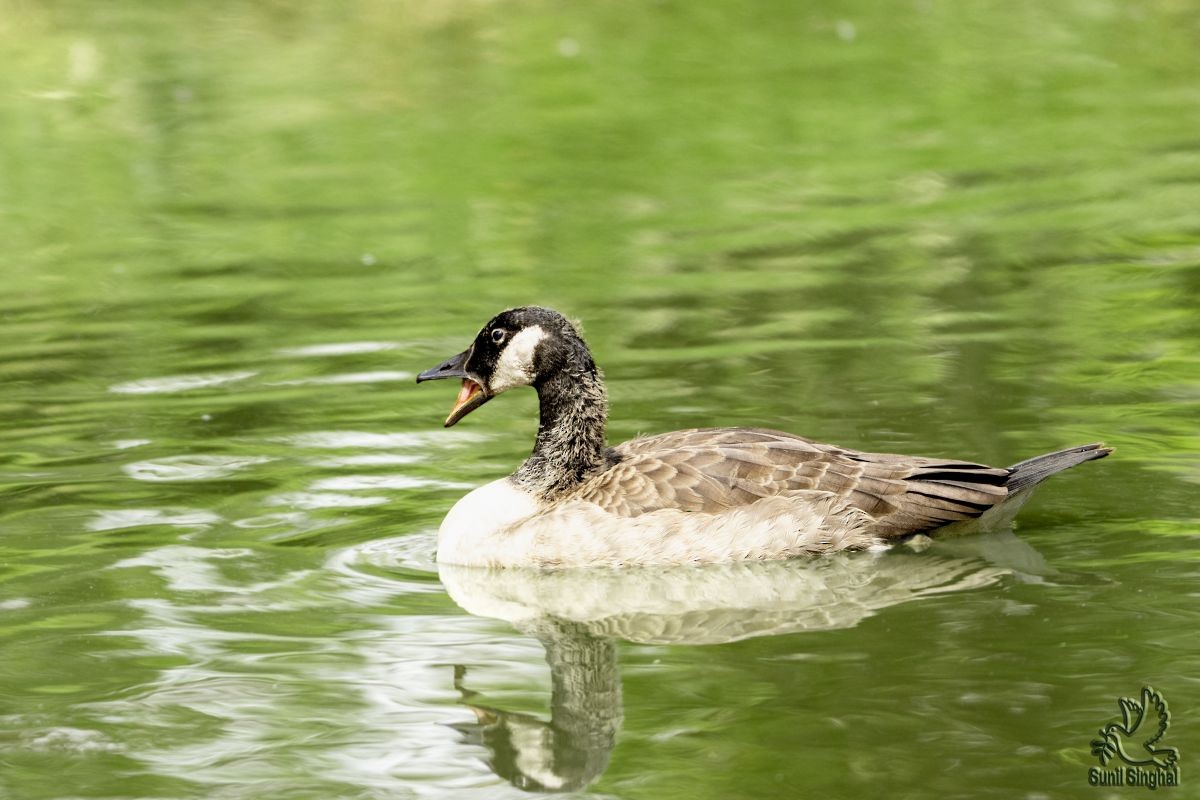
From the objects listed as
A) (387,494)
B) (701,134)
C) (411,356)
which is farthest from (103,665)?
(701,134)

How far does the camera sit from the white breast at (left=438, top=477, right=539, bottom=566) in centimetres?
1031

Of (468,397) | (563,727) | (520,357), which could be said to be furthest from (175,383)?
(563,727)

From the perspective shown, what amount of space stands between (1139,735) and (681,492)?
3.29 meters

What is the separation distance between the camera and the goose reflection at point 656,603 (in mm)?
8180

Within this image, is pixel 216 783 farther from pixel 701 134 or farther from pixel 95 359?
pixel 701 134

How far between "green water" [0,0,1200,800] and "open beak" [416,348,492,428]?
0.75 m

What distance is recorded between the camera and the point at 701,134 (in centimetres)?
2445

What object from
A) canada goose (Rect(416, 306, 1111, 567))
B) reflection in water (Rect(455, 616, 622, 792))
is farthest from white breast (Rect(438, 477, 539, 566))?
reflection in water (Rect(455, 616, 622, 792))

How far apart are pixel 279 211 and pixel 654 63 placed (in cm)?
927

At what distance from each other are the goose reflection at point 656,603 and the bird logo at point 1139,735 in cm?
169

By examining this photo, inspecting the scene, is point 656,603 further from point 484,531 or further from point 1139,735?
point 1139,735

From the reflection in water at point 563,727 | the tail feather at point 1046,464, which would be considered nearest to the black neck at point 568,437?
the reflection in water at point 563,727

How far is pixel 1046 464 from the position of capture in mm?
9992

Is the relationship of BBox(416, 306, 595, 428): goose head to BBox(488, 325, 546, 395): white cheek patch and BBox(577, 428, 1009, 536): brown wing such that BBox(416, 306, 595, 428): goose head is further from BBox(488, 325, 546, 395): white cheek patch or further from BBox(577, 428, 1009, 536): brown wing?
BBox(577, 428, 1009, 536): brown wing
